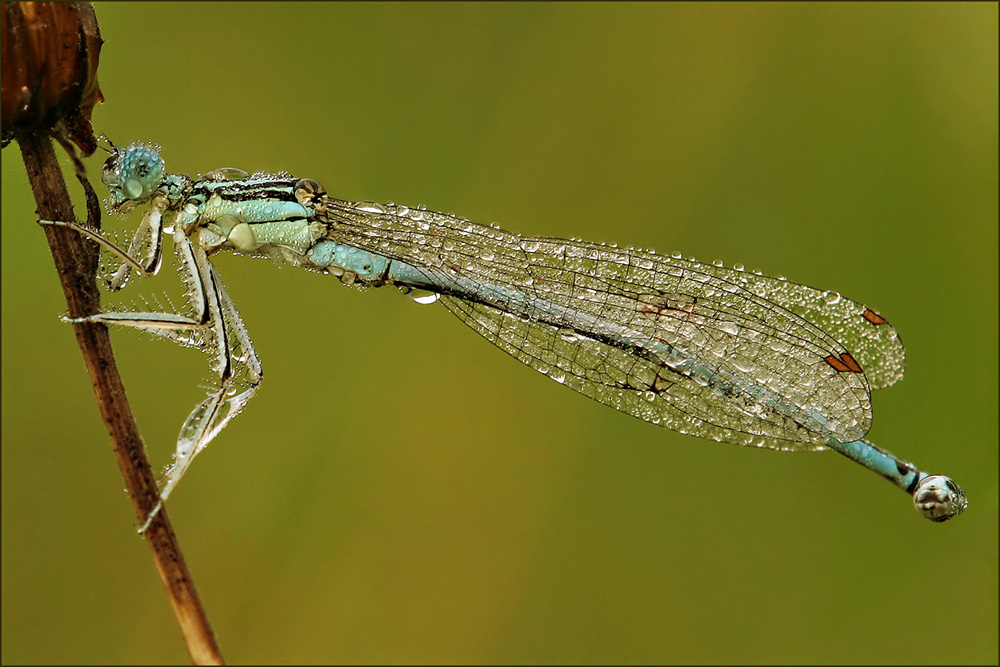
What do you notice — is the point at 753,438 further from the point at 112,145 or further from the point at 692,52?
the point at 692,52

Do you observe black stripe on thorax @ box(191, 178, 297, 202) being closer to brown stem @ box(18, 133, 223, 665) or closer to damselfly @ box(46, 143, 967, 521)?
damselfly @ box(46, 143, 967, 521)

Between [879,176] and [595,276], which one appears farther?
[879,176]

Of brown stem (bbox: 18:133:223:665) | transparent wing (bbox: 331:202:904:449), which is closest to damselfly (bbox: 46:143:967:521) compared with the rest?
transparent wing (bbox: 331:202:904:449)

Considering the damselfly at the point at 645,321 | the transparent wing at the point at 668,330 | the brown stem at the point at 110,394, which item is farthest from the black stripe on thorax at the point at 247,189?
the brown stem at the point at 110,394

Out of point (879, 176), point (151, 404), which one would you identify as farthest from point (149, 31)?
point (879, 176)

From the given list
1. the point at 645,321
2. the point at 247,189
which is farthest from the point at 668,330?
the point at 247,189

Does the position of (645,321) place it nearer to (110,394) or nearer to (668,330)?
(668,330)
